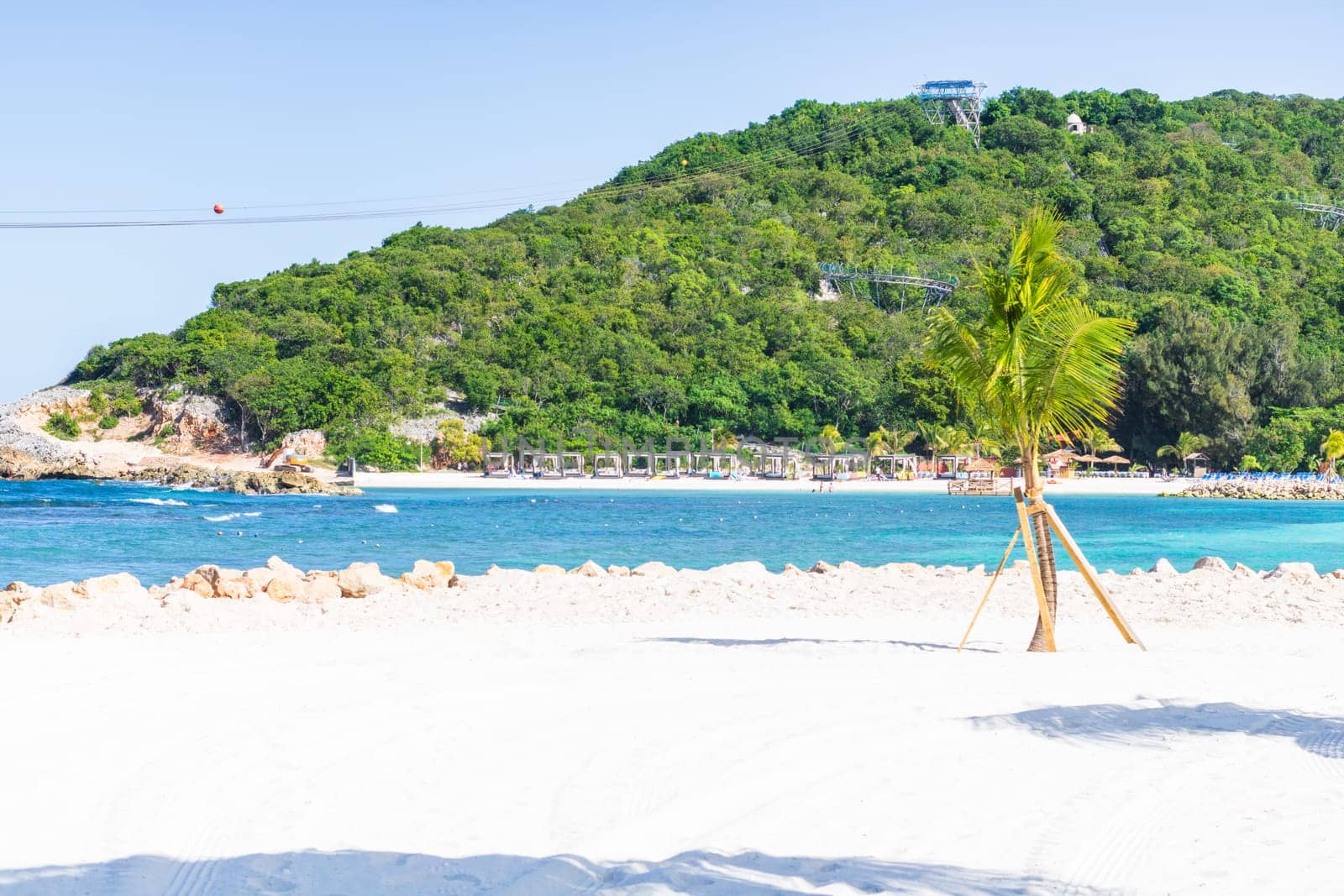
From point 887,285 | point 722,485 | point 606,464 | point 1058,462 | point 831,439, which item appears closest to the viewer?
point 1058,462

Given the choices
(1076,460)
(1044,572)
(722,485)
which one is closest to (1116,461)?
(1076,460)

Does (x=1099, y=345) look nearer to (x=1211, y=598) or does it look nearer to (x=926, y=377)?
(x=1211, y=598)

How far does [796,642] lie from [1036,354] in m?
3.37

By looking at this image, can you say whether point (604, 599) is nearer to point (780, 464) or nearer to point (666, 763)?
point (666, 763)

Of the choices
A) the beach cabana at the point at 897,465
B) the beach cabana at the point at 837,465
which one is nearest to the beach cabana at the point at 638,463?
the beach cabana at the point at 837,465

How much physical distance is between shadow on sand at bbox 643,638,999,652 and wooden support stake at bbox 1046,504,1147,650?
1.05 metres

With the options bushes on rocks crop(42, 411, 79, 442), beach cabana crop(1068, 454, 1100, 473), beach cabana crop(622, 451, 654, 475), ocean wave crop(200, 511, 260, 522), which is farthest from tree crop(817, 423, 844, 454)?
bushes on rocks crop(42, 411, 79, 442)

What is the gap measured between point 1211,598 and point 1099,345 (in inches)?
258

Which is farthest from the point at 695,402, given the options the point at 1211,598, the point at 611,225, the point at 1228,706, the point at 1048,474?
the point at 1228,706

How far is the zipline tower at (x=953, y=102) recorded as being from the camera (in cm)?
14562

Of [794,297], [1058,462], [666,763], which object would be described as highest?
[794,297]

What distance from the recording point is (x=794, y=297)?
346 ft

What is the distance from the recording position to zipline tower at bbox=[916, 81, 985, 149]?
14562 cm

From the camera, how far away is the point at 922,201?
121625 millimetres
